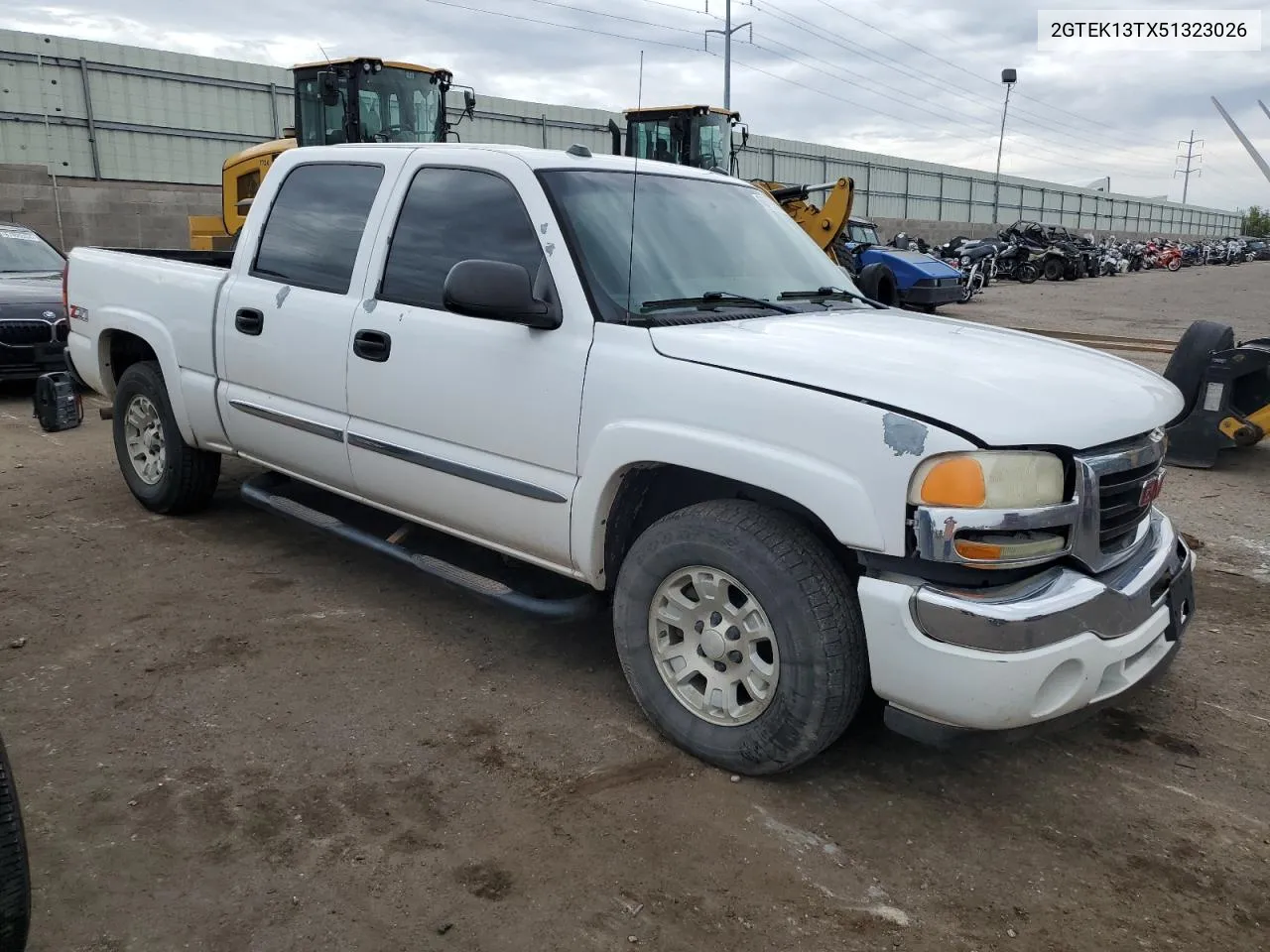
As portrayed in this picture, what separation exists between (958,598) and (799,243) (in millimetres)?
2120

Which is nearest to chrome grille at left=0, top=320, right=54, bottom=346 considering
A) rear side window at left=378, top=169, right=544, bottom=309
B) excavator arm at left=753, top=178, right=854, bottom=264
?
rear side window at left=378, top=169, right=544, bottom=309

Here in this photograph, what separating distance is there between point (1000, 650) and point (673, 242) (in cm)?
189

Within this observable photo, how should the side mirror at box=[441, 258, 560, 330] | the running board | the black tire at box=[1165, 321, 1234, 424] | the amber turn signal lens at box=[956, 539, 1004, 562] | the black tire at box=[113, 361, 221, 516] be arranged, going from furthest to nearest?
the black tire at box=[1165, 321, 1234, 424]
the black tire at box=[113, 361, 221, 516]
the running board
the side mirror at box=[441, 258, 560, 330]
the amber turn signal lens at box=[956, 539, 1004, 562]

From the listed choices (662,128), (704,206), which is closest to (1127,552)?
(704,206)

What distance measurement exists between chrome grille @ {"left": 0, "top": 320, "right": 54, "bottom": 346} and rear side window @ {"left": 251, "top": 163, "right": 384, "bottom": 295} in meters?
5.80

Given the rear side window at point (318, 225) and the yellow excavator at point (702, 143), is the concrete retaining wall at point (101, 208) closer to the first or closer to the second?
the yellow excavator at point (702, 143)

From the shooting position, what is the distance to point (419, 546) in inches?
175

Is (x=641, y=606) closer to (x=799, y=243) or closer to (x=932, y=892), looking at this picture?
(x=932, y=892)

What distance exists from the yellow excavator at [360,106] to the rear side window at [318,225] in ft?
26.6

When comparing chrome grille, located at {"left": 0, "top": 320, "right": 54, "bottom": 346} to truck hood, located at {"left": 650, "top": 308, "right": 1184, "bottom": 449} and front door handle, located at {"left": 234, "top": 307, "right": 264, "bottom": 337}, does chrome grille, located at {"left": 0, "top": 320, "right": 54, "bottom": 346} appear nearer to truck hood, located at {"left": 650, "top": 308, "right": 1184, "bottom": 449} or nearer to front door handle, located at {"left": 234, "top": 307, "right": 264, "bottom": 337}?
front door handle, located at {"left": 234, "top": 307, "right": 264, "bottom": 337}

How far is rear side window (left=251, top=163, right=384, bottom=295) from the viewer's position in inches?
166

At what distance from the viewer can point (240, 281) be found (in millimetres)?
4707

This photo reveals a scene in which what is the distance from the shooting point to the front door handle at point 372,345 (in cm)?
392

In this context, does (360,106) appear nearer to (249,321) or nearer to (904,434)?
(249,321)
